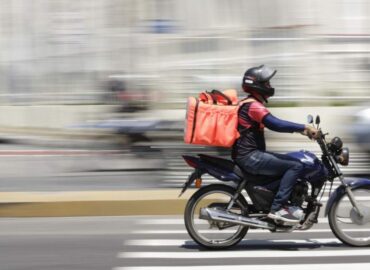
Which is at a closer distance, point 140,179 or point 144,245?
point 144,245

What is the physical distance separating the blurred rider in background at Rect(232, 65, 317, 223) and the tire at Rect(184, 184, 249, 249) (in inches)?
10.6

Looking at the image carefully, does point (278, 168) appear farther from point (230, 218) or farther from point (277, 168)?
point (230, 218)

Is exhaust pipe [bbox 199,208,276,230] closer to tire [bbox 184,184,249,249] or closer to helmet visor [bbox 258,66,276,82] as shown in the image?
tire [bbox 184,184,249,249]

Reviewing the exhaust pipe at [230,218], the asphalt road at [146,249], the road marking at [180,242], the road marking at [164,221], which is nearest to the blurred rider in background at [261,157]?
the exhaust pipe at [230,218]

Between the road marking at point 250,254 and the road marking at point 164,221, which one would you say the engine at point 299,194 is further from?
the road marking at point 164,221

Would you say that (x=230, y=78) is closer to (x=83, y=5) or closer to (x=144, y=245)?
(x=83, y=5)

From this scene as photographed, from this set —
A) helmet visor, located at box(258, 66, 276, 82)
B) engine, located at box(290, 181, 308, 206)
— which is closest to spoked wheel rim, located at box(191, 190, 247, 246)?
engine, located at box(290, 181, 308, 206)

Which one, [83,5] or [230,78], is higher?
[83,5]

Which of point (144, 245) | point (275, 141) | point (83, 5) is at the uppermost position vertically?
point (83, 5)

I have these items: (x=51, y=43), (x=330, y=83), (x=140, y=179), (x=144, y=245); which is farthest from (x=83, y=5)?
(x=144, y=245)

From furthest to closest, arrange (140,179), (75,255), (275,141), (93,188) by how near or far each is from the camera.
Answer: (275,141) → (140,179) → (93,188) → (75,255)

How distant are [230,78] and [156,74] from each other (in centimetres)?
172

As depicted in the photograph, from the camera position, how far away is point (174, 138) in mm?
11750

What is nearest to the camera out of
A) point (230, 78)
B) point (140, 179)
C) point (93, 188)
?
point (93, 188)
